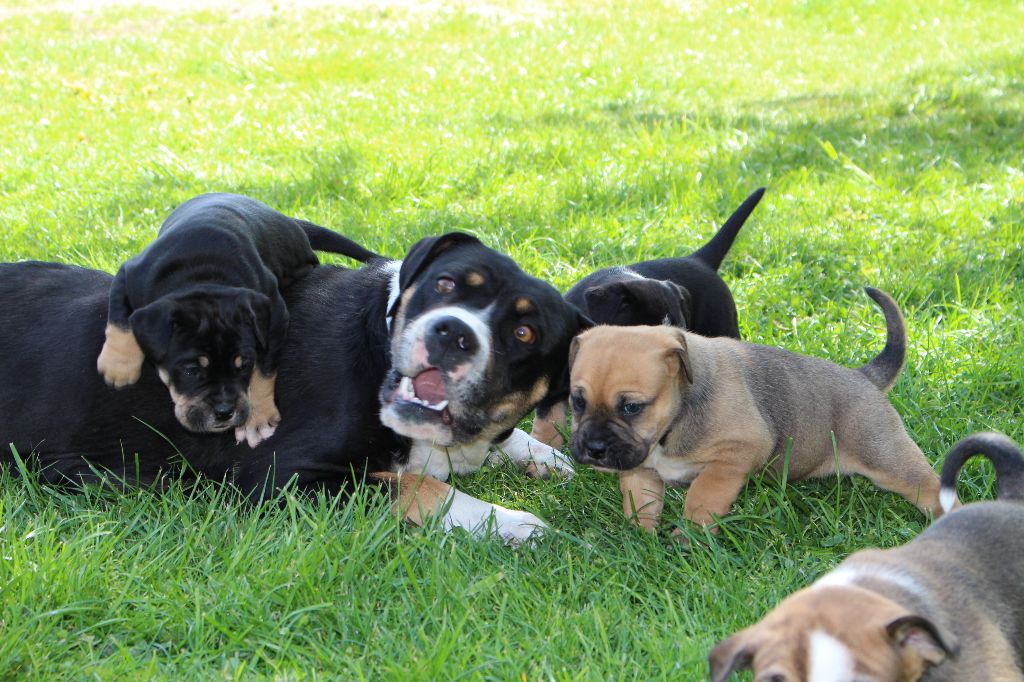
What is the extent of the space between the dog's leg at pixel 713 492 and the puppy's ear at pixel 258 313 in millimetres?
2016

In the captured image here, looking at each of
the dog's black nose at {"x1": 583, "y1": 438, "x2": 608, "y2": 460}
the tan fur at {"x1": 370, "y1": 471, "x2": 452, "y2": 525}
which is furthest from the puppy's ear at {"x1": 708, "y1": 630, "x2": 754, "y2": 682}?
the tan fur at {"x1": 370, "y1": 471, "x2": 452, "y2": 525}

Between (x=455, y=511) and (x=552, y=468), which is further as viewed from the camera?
(x=552, y=468)

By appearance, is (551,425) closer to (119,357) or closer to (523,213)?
(119,357)

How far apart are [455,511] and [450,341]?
80 centimetres

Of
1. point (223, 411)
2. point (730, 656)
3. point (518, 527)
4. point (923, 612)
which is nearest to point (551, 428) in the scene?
point (518, 527)

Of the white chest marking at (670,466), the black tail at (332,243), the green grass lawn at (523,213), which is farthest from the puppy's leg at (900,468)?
the black tail at (332,243)

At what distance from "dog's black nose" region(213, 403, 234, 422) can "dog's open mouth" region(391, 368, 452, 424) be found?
0.71 metres

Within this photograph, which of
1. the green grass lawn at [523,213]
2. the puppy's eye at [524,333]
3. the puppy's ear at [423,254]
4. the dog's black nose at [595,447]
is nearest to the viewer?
the green grass lawn at [523,213]

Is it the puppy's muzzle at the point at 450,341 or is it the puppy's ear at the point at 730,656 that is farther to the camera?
the puppy's muzzle at the point at 450,341

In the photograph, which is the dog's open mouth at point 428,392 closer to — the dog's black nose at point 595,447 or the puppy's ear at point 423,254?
the puppy's ear at point 423,254

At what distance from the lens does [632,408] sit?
4.61 metres

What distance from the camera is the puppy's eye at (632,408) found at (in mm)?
4594

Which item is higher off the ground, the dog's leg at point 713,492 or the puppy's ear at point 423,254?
the puppy's ear at point 423,254

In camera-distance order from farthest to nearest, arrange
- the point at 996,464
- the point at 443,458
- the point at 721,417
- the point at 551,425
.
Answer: the point at 551,425 < the point at 443,458 < the point at 721,417 < the point at 996,464
